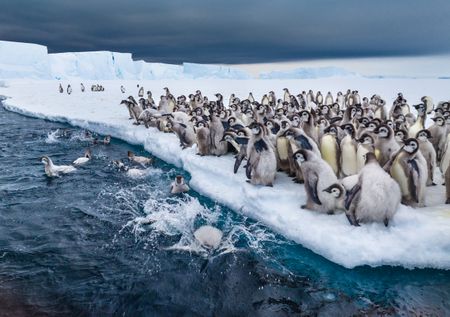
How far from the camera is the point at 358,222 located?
218 inches

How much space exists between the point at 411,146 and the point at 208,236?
3.35m

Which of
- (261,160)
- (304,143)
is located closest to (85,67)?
(261,160)

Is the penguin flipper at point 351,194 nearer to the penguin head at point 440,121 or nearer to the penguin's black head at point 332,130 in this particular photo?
the penguin's black head at point 332,130

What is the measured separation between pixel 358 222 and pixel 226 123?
4.84 metres

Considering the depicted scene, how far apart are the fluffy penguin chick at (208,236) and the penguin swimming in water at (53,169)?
505cm

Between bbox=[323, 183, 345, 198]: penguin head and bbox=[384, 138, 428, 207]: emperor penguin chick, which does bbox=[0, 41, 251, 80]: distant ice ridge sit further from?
bbox=[384, 138, 428, 207]: emperor penguin chick

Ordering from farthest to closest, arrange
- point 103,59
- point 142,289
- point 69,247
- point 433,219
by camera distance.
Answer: point 103,59, point 69,247, point 433,219, point 142,289

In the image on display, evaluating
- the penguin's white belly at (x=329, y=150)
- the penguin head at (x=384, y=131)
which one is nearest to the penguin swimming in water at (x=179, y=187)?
the penguin's white belly at (x=329, y=150)

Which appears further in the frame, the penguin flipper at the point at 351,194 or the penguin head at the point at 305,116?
the penguin head at the point at 305,116

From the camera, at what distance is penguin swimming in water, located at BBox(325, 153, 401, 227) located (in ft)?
17.3

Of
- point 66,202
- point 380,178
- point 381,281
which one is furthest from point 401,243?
point 66,202

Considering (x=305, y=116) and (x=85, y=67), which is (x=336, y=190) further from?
(x=85, y=67)

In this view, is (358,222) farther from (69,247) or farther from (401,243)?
(69,247)

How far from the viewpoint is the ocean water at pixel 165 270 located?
15.2 feet
